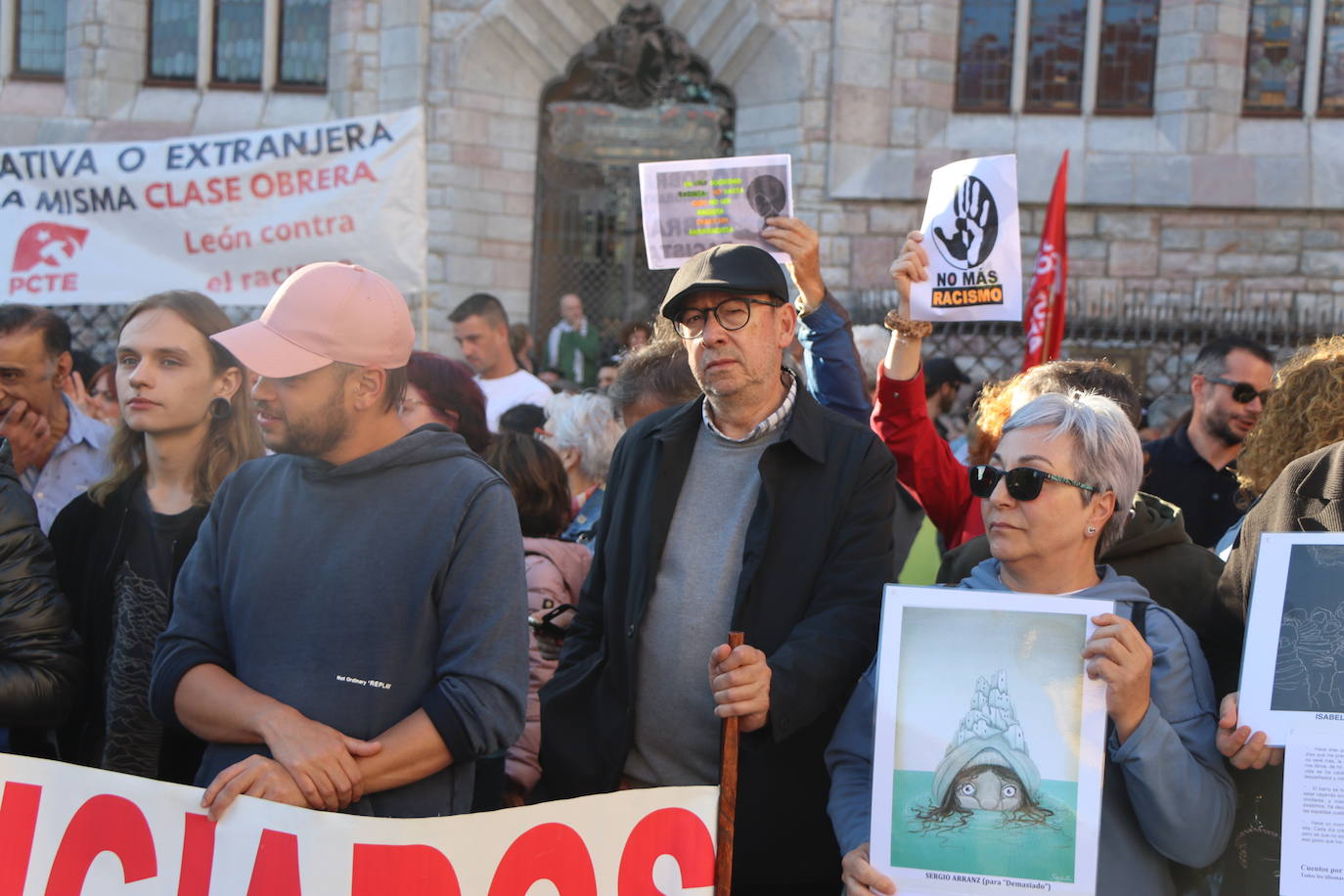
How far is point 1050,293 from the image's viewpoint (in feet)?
21.8

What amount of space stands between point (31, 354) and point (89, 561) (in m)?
1.10

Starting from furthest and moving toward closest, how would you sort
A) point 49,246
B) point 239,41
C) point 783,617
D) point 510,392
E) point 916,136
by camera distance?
point 239,41 < point 916,136 < point 510,392 < point 49,246 < point 783,617

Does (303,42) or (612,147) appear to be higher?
(303,42)

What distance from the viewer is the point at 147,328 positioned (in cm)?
324

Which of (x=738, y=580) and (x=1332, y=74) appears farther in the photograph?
(x=1332, y=74)

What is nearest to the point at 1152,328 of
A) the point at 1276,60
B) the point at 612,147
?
the point at 1276,60

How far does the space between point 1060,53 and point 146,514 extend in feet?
36.5

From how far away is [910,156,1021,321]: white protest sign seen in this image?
12.1ft

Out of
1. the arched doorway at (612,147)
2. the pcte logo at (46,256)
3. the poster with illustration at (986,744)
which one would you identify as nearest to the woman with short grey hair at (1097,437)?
the poster with illustration at (986,744)

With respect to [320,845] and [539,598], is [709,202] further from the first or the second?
[320,845]

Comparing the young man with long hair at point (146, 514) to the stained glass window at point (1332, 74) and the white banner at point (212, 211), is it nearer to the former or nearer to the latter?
the white banner at point (212, 211)

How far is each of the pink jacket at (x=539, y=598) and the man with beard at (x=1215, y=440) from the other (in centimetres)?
241

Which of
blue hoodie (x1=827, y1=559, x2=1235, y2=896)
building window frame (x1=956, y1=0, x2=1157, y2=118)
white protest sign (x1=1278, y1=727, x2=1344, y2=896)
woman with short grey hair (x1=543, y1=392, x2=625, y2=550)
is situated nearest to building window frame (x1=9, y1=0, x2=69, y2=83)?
building window frame (x1=956, y1=0, x2=1157, y2=118)

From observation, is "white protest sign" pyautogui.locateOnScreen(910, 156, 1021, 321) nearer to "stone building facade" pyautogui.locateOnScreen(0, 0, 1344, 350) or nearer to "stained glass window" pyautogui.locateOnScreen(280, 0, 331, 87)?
"stone building facade" pyautogui.locateOnScreen(0, 0, 1344, 350)
